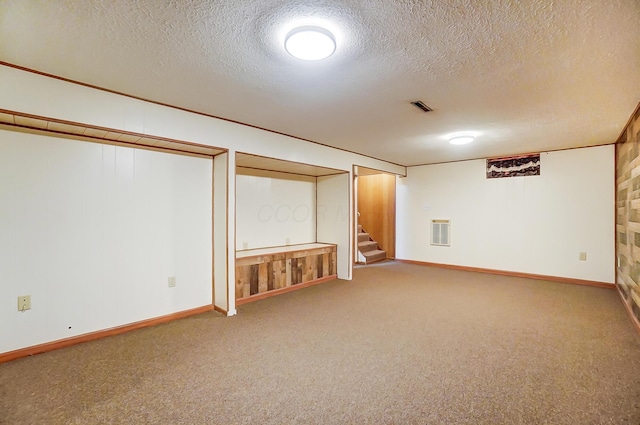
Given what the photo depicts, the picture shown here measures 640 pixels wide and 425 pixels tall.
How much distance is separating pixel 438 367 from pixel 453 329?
2.77 feet

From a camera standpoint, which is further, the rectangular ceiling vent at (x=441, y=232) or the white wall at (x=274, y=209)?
the rectangular ceiling vent at (x=441, y=232)

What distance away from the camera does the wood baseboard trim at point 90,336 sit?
2406mm

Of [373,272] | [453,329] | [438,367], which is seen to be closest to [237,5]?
[438,367]

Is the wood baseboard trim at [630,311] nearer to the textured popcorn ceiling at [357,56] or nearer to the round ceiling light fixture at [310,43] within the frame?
the textured popcorn ceiling at [357,56]

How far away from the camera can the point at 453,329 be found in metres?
3.00

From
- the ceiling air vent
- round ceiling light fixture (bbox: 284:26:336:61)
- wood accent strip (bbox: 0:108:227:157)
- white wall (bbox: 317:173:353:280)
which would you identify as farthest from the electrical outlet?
white wall (bbox: 317:173:353:280)

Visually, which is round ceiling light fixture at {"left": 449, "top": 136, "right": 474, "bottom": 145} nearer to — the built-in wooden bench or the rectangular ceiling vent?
the rectangular ceiling vent

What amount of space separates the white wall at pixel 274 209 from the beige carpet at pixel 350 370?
54.7 inches

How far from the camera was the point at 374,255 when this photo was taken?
6855mm

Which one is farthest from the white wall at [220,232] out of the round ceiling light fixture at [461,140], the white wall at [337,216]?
the round ceiling light fixture at [461,140]

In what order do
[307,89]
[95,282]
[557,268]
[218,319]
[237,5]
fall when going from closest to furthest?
[237,5], [307,89], [95,282], [218,319], [557,268]

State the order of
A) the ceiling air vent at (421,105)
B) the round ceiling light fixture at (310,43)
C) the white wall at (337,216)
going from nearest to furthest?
the round ceiling light fixture at (310,43) → the ceiling air vent at (421,105) → the white wall at (337,216)

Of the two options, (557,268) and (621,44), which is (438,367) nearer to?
(621,44)

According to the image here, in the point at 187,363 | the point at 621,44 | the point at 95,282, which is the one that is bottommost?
the point at 187,363
